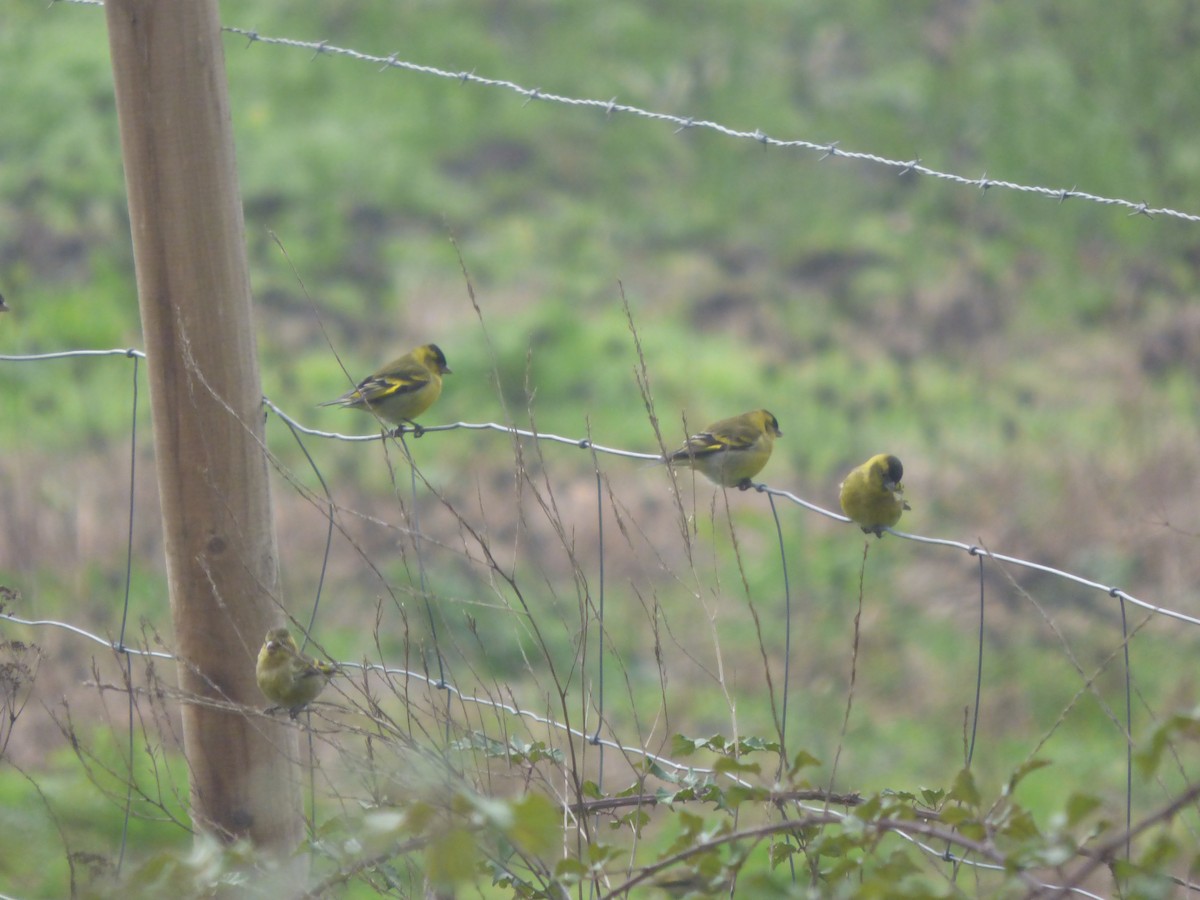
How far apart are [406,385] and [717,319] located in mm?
5441

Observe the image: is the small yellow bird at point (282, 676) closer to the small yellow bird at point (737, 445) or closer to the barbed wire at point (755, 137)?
the barbed wire at point (755, 137)

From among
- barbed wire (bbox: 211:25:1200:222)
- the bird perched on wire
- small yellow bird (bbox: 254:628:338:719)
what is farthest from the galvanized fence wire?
the bird perched on wire

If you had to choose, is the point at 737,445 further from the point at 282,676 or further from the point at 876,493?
the point at 282,676

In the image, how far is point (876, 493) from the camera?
4969 millimetres

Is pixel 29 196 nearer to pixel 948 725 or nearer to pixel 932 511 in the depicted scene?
pixel 932 511

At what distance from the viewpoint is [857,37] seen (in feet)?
48.4

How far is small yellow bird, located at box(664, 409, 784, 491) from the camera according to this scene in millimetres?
5855

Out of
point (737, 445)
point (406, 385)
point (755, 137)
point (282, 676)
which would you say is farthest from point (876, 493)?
point (406, 385)

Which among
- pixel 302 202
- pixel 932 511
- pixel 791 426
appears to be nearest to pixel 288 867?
pixel 932 511

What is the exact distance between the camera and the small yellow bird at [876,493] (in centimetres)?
493

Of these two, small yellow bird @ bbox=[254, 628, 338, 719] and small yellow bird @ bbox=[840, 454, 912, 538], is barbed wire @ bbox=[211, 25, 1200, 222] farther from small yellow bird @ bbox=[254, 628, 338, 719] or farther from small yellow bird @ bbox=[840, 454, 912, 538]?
small yellow bird @ bbox=[254, 628, 338, 719]

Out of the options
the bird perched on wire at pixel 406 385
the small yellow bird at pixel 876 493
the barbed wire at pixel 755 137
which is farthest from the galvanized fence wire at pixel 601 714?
the bird perched on wire at pixel 406 385

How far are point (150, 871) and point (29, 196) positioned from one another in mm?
11985

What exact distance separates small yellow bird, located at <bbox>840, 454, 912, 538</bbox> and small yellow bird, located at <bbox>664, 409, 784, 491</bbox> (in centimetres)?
80
